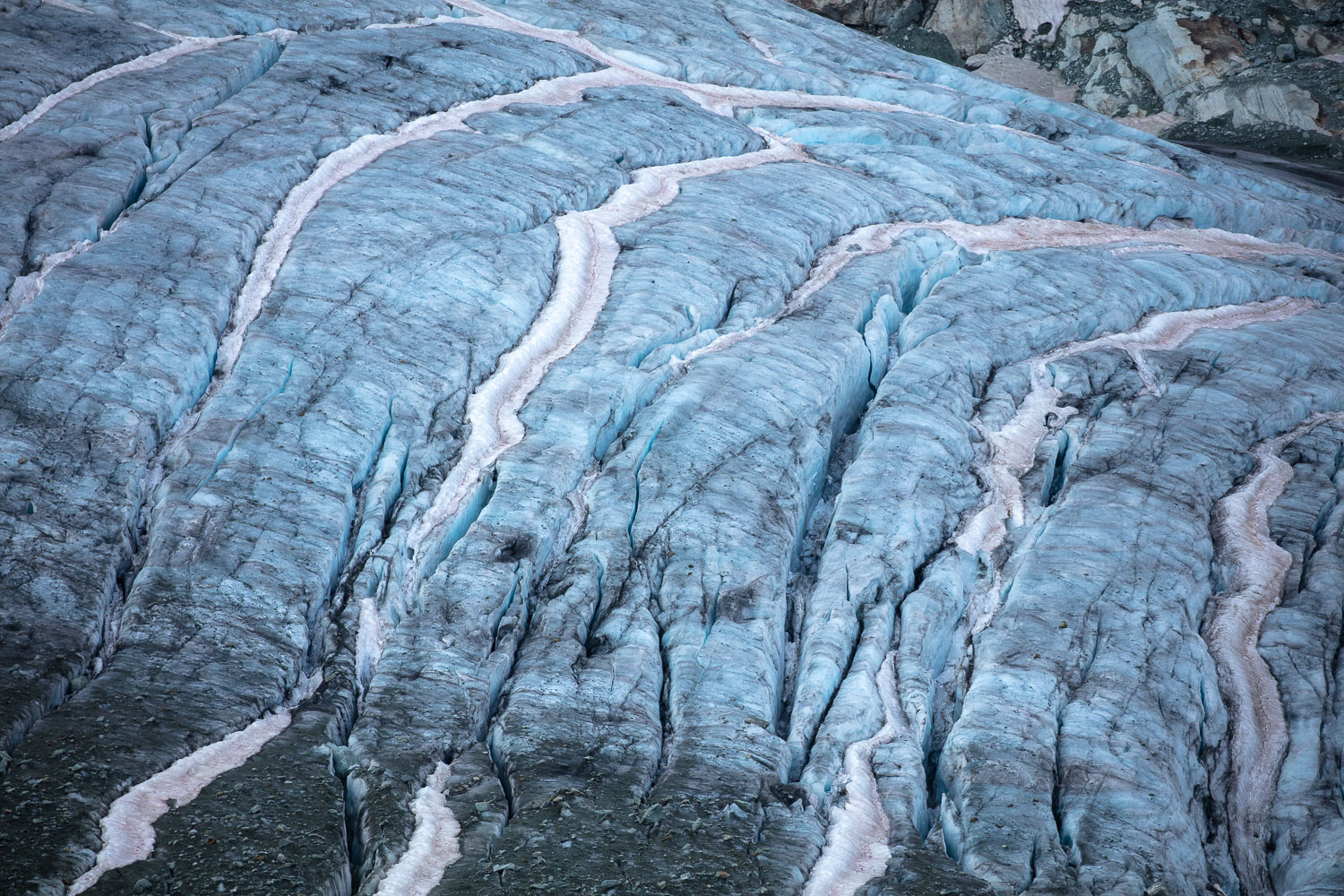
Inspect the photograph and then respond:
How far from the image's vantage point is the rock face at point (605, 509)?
8531 millimetres

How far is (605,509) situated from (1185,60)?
38082mm

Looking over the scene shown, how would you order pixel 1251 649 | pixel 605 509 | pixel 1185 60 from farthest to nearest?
pixel 1185 60 → pixel 605 509 → pixel 1251 649

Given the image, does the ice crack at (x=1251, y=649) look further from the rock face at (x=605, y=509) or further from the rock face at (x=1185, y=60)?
the rock face at (x=1185, y=60)

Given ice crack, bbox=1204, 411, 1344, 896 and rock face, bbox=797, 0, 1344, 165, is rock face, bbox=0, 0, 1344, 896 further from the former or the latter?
rock face, bbox=797, 0, 1344, 165

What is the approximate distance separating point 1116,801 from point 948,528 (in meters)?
3.90

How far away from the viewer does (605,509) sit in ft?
38.3

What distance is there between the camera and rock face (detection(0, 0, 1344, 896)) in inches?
336

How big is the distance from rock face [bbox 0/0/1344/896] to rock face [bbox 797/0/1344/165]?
70.2 ft

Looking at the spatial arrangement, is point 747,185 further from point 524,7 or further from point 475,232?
point 524,7

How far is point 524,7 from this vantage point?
911 inches

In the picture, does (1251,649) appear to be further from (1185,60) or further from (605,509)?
(1185,60)

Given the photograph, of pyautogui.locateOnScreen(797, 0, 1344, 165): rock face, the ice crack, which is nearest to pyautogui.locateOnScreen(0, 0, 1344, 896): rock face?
the ice crack

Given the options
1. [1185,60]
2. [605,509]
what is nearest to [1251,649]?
[605,509]

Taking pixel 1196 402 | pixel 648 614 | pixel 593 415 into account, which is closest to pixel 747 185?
pixel 593 415
